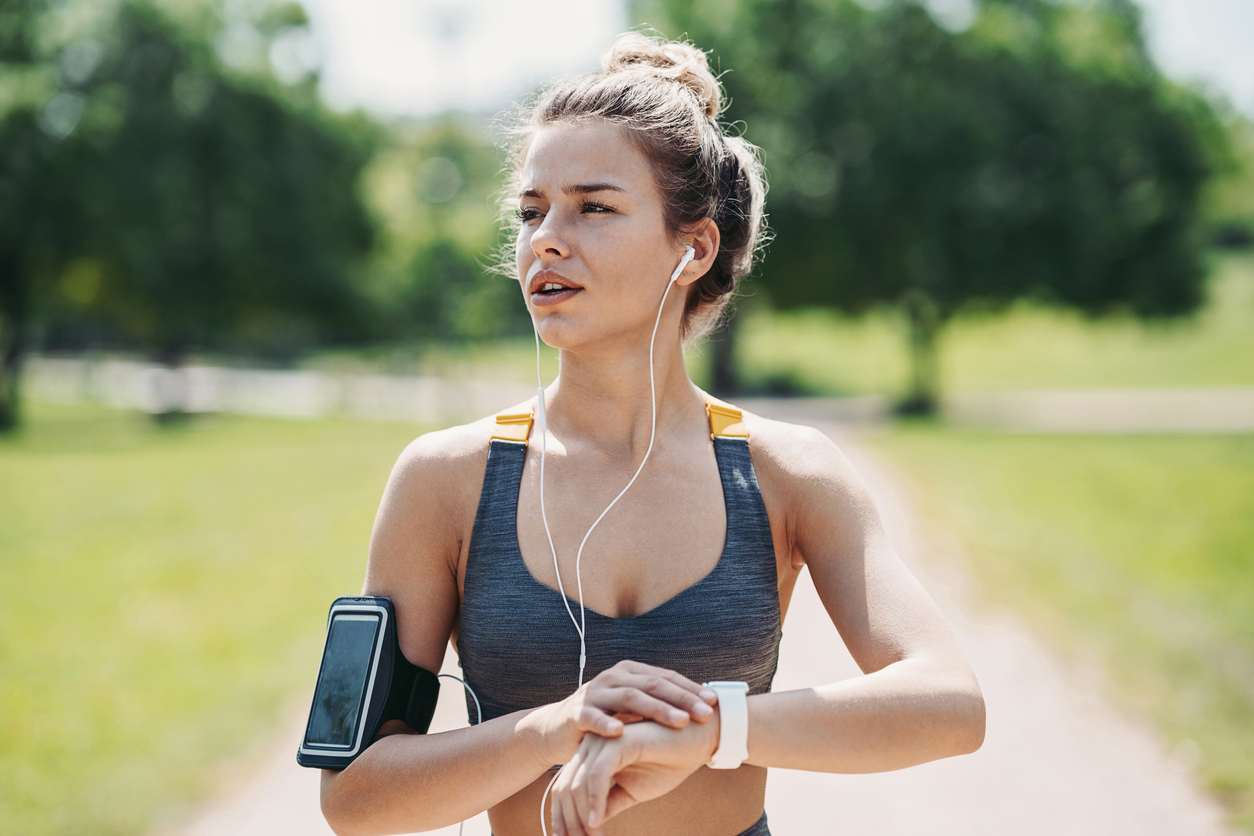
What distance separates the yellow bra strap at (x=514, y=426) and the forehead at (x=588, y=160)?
1.53 ft

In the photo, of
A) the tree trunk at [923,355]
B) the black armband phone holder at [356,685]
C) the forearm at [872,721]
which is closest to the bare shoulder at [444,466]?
the black armband phone holder at [356,685]

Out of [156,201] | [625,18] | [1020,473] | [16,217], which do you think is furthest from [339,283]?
[1020,473]

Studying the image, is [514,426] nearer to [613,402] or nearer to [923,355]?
[613,402]

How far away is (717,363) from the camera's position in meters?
28.2

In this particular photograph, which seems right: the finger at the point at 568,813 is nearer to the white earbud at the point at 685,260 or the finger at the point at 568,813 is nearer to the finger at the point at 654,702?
the finger at the point at 654,702

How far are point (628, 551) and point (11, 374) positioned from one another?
1142 inches

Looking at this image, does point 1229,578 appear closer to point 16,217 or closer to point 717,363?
point 717,363

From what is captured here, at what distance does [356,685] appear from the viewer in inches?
71.1

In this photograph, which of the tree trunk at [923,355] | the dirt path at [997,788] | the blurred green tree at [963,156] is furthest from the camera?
the tree trunk at [923,355]

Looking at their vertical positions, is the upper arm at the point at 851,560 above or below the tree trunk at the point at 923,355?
above

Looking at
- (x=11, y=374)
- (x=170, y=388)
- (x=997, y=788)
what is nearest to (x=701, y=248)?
(x=997, y=788)

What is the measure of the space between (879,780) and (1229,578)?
20.0ft

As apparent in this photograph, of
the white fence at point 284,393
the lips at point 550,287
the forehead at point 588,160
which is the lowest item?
the white fence at point 284,393

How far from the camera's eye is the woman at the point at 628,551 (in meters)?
1.74
